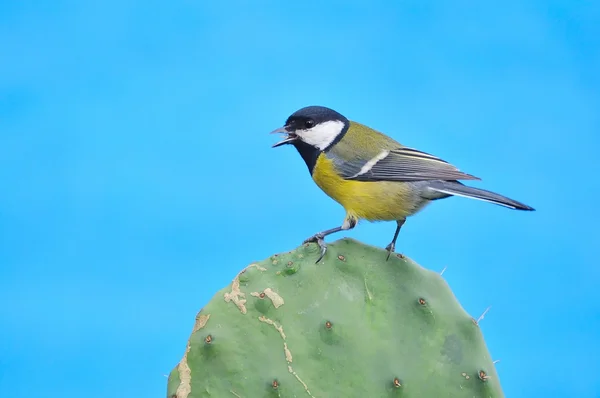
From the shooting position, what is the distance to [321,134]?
6.14ft

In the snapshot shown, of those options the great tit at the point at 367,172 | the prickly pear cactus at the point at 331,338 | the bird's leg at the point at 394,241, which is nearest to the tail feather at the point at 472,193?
the great tit at the point at 367,172

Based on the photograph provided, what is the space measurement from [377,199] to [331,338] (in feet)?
1.60

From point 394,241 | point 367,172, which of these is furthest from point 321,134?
point 394,241

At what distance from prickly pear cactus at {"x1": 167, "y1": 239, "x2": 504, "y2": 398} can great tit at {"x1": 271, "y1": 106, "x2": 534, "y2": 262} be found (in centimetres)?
24

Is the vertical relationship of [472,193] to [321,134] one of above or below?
below

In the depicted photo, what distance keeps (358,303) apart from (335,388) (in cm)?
18

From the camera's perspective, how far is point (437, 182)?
1.79m

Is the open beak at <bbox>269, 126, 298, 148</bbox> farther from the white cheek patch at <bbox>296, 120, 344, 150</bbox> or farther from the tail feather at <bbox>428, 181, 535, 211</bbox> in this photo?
the tail feather at <bbox>428, 181, 535, 211</bbox>

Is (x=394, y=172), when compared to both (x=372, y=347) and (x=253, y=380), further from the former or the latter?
(x=253, y=380)

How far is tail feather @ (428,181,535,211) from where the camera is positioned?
1614 mm

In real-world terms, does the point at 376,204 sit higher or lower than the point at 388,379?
higher

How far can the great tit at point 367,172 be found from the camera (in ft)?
5.83

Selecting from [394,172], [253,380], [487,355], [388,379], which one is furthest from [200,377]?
[394,172]

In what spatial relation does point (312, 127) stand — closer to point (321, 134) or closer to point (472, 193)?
point (321, 134)
